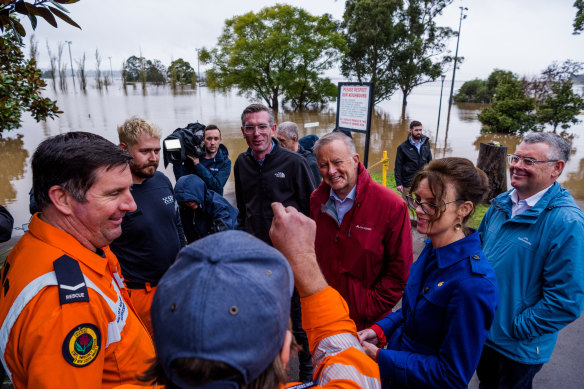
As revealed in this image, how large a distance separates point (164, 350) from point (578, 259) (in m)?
2.26

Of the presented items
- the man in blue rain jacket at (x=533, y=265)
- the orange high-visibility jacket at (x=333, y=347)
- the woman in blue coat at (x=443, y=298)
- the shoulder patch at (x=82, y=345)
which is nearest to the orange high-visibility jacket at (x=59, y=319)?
the shoulder patch at (x=82, y=345)

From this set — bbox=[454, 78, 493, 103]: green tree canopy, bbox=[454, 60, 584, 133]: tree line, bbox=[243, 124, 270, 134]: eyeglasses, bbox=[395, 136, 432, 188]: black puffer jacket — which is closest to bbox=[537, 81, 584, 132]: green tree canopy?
bbox=[454, 60, 584, 133]: tree line

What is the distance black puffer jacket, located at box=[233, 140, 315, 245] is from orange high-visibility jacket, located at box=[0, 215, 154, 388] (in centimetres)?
223

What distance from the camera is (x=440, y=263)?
1.53m

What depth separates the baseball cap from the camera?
65cm

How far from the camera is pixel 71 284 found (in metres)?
1.18

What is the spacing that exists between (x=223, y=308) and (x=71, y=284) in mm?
856

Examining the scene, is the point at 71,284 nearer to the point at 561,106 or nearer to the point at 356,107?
the point at 356,107

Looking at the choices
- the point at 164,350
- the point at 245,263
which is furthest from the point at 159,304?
the point at 245,263

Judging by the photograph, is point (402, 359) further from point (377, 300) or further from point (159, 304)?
point (159, 304)

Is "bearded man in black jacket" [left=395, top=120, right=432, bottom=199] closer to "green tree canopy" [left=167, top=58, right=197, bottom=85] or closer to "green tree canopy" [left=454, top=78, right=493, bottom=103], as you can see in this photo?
"green tree canopy" [left=454, top=78, right=493, bottom=103]

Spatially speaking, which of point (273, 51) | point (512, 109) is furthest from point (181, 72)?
point (512, 109)

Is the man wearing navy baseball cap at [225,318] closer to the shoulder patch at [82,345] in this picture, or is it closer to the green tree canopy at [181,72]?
the shoulder patch at [82,345]

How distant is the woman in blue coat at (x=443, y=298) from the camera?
1364mm
